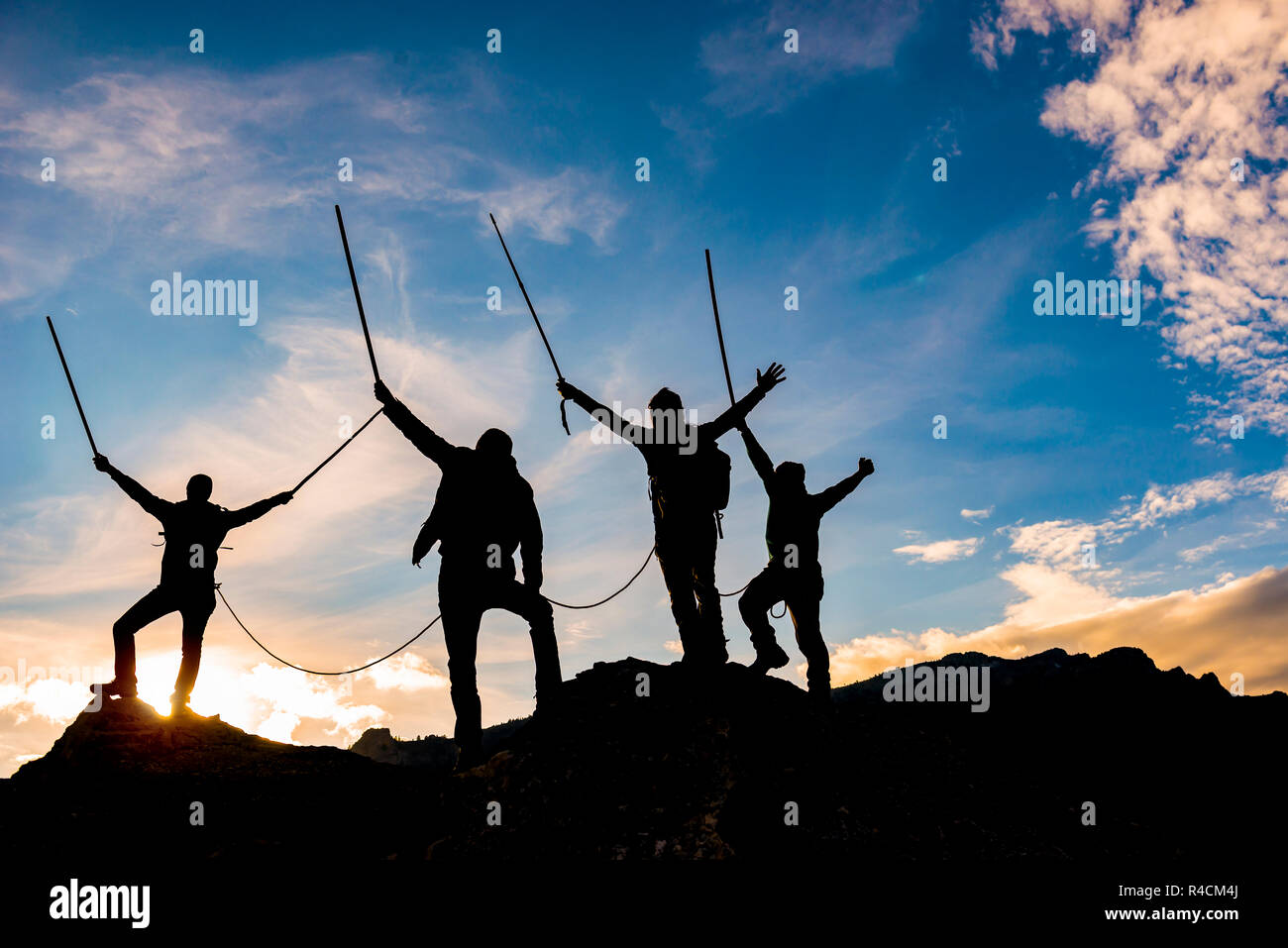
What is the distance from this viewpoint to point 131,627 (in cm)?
1061

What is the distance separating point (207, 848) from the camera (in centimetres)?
688

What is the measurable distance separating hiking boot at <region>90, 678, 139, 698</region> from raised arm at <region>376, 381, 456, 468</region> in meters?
6.23

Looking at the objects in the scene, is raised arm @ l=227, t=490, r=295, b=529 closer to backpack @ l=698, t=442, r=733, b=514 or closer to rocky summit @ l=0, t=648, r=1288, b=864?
rocky summit @ l=0, t=648, r=1288, b=864

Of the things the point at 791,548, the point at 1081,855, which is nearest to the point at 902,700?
the point at 791,548

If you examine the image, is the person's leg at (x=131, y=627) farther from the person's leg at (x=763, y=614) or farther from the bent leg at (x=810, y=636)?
the bent leg at (x=810, y=636)

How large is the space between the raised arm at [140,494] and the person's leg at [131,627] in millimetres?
1262

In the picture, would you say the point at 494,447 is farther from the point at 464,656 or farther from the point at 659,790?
the point at 659,790

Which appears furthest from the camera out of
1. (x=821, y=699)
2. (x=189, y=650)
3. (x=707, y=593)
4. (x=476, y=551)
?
(x=189, y=650)

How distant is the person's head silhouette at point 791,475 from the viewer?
1141 cm

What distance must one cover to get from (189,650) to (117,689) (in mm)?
1139

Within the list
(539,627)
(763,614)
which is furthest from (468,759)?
(763,614)

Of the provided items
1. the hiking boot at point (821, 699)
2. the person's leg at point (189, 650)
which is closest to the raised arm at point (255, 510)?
the person's leg at point (189, 650)
